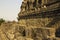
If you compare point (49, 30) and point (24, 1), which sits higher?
point (24, 1)

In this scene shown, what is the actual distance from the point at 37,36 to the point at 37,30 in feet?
1.06

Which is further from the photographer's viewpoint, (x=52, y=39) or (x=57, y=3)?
(x=57, y=3)

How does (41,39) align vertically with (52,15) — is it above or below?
below

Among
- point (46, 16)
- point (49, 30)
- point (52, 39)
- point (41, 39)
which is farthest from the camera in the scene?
point (46, 16)

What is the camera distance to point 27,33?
9.86 meters

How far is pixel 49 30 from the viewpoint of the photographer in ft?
22.7

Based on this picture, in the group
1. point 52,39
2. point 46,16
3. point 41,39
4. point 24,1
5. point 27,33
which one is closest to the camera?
point 52,39

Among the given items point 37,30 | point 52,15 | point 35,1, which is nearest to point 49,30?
point 37,30

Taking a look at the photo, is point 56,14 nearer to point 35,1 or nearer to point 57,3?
point 57,3

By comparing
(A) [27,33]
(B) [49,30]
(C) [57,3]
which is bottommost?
(A) [27,33]

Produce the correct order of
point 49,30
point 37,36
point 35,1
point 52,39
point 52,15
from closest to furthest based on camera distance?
1. point 52,39
2. point 49,30
3. point 37,36
4. point 52,15
5. point 35,1

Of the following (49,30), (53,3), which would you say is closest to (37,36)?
(49,30)

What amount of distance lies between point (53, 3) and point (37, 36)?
371cm

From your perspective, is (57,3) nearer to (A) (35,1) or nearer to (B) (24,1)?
(A) (35,1)
